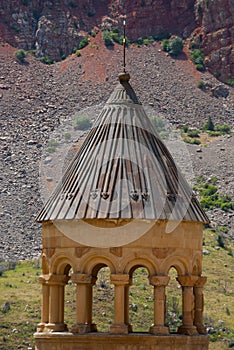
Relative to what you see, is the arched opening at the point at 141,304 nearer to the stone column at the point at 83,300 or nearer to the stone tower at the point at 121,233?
the stone tower at the point at 121,233

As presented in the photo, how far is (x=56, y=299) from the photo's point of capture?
125 ft

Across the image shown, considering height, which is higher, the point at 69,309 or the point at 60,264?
the point at 60,264

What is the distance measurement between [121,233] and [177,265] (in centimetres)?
171

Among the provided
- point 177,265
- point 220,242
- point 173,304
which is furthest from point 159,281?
point 220,242

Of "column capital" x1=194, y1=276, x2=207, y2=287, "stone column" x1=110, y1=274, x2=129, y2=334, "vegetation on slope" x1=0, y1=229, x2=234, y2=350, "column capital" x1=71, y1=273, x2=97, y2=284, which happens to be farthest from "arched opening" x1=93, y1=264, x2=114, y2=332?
"stone column" x1=110, y1=274, x2=129, y2=334

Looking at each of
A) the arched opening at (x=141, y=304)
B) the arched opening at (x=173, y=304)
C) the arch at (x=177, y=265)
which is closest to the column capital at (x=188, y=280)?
the arch at (x=177, y=265)

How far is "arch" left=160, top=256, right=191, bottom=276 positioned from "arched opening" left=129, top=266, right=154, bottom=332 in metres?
67.7

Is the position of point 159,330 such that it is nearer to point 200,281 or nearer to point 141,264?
point 141,264

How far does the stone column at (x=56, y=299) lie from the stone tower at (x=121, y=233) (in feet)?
0.07

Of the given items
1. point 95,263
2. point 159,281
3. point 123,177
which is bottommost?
point 159,281

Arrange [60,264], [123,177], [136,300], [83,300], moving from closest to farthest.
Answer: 1. [123,177]
2. [83,300]
3. [60,264]
4. [136,300]

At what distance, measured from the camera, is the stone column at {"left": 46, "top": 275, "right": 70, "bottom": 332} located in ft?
124

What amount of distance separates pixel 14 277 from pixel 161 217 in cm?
10785

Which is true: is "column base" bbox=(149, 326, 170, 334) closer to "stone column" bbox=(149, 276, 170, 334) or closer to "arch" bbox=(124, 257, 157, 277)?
"stone column" bbox=(149, 276, 170, 334)
